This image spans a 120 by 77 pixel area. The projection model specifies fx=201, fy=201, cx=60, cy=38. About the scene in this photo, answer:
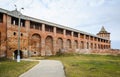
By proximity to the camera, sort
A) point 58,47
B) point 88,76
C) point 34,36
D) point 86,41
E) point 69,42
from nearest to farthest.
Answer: point 88,76, point 34,36, point 58,47, point 69,42, point 86,41

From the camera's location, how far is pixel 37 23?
43.3 metres

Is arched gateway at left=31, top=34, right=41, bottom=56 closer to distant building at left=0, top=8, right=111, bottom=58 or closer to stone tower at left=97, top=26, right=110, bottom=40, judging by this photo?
distant building at left=0, top=8, right=111, bottom=58

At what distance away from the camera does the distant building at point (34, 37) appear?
1337 inches

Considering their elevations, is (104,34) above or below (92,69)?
above

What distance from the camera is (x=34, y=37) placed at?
4203 centimetres

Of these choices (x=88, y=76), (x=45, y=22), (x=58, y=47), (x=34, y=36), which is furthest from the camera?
(x=58, y=47)

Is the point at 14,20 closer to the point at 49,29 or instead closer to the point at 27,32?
the point at 27,32

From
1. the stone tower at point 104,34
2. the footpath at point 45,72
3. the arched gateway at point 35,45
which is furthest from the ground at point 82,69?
the stone tower at point 104,34

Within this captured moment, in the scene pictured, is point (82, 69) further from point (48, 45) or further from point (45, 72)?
point (48, 45)

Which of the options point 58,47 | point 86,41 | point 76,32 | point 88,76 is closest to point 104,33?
point 86,41

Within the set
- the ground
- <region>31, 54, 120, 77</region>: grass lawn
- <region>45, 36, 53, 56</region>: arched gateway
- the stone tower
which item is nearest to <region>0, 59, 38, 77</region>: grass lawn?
the ground

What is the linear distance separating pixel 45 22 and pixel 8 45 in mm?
13050

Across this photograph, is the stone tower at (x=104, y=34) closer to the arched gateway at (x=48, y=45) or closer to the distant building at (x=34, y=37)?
the distant building at (x=34, y=37)

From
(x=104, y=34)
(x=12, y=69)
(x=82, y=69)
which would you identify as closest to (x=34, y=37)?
(x=12, y=69)
